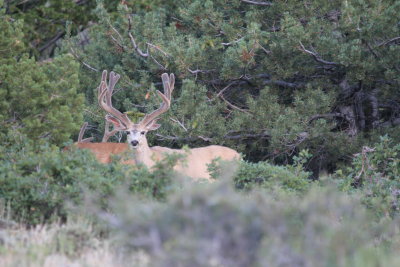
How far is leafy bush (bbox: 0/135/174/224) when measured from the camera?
25.7 ft

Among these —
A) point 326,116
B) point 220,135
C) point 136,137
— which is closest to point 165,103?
point 136,137

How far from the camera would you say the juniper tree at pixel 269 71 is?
12070mm

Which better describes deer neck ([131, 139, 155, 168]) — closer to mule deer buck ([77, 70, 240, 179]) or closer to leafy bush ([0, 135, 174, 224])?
mule deer buck ([77, 70, 240, 179])

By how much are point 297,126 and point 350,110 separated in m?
1.90

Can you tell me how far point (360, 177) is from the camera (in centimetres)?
1124

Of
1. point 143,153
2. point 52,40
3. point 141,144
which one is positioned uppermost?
point 141,144

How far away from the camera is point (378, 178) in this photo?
10.6 meters

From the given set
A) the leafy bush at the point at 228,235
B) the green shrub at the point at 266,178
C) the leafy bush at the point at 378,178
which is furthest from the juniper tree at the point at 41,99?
the leafy bush at the point at 228,235

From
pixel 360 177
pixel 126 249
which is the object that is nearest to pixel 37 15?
pixel 360 177

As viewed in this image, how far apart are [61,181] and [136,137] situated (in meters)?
2.95

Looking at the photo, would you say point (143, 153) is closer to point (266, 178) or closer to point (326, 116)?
point (266, 178)

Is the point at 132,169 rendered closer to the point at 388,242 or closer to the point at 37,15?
the point at 388,242

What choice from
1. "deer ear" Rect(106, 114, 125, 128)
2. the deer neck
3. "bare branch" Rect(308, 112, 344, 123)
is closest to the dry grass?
the deer neck

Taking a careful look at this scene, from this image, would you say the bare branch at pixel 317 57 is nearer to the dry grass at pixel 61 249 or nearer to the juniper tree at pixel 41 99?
the juniper tree at pixel 41 99
